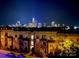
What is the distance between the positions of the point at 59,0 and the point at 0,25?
0.77 m

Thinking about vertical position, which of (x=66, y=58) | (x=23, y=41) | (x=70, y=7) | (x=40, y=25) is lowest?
(x=66, y=58)

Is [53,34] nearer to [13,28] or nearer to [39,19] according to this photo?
[39,19]

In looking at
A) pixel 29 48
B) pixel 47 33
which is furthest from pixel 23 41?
pixel 47 33

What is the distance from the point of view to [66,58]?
3.16 m

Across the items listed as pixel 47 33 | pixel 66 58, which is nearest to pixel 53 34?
pixel 47 33

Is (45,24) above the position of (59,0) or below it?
below

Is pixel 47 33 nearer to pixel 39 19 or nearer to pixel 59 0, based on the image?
pixel 39 19

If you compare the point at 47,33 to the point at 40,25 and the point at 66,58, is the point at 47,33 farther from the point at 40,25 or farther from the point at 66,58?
the point at 66,58

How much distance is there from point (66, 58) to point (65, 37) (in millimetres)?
255

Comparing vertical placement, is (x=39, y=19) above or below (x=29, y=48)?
above

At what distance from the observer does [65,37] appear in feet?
10.3

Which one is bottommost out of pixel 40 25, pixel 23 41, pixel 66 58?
pixel 66 58

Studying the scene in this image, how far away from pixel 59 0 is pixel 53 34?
41 cm

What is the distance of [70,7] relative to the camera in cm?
313
